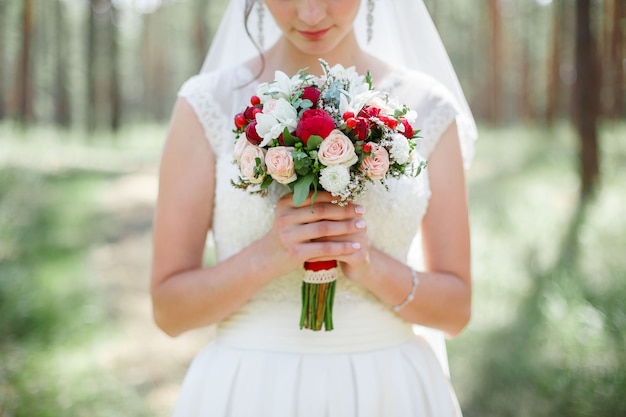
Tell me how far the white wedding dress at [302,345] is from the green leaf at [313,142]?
0.44m

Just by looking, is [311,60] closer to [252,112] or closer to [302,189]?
[252,112]

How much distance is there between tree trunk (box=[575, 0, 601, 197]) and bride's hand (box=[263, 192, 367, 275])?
8.32 m

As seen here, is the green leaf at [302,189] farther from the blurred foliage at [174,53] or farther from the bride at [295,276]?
the blurred foliage at [174,53]

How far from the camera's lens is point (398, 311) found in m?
2.23

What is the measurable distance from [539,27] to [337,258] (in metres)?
44.9

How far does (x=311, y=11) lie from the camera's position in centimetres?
206

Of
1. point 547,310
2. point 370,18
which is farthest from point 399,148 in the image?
point 547,310

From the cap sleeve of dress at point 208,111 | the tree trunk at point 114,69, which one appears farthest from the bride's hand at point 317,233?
the tree trunk at point 114,69

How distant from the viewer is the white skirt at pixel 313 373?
2.11m

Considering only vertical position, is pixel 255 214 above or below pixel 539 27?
below

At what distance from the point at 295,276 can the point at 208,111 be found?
0.66 m

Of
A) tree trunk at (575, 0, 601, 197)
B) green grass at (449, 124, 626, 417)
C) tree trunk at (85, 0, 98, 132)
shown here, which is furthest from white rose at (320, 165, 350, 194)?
tree trunk at (85, 0, 98, 132)

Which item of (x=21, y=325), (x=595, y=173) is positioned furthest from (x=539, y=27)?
(x=21, y=325)

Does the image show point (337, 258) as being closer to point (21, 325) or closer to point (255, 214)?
point (255, 214)
